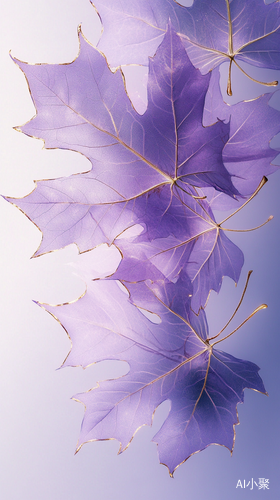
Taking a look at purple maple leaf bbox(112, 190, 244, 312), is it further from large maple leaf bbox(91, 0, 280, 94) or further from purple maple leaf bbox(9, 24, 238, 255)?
large maple leaf bbox(91, 0, 280, 94)

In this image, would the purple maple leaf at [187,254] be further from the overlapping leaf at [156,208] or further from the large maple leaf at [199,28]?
the large maple leaf at [199,28]

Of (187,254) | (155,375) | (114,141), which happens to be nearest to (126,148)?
(114,141)

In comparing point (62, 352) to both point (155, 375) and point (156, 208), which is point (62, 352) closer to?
point (155, 375)

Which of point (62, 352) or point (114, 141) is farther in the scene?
point (62, 352)

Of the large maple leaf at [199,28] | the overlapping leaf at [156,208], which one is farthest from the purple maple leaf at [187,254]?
the large maple leaf at [199,28]

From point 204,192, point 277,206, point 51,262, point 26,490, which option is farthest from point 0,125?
point 26,490

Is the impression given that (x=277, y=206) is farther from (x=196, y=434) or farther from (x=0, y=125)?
(x=0, y=125)
